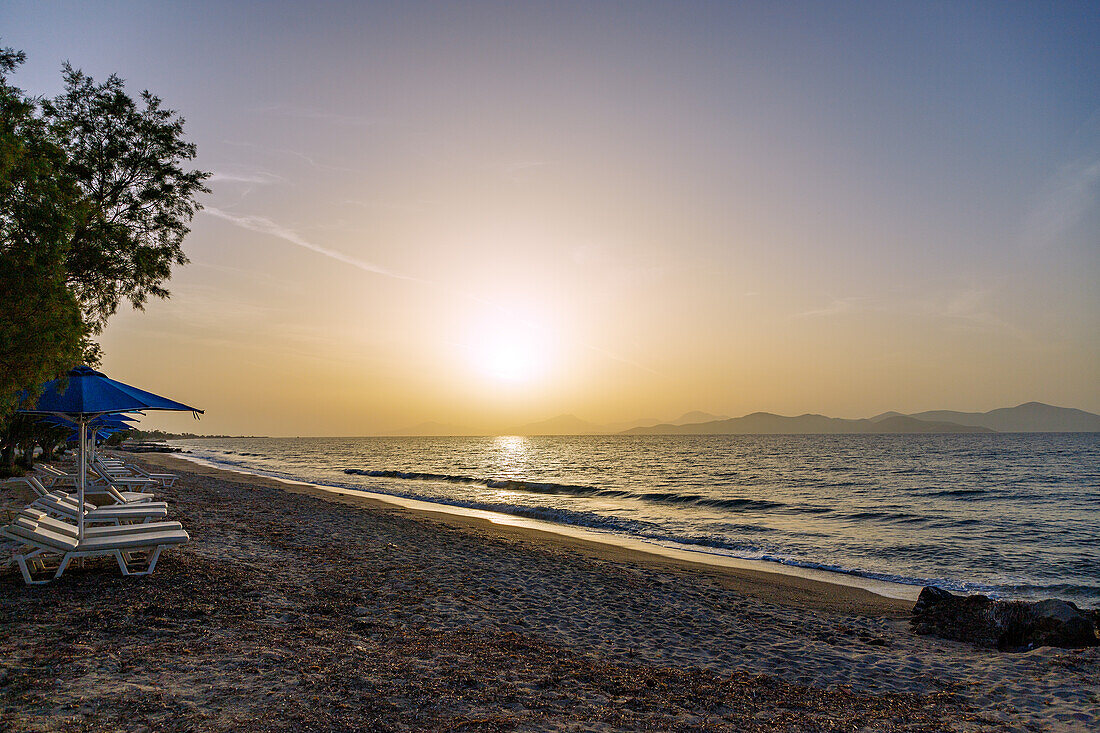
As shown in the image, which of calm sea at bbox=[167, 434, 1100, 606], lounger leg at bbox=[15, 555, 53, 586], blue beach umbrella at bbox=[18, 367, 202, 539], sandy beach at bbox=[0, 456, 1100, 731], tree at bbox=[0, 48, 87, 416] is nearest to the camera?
sandy beach at bbox=[0, 456, 1100, 731]

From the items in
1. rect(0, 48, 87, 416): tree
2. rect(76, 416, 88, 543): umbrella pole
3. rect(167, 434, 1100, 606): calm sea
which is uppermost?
rect(0, 48, 87, 416): tree

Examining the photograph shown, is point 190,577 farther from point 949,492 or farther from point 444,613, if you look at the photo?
point 949,492

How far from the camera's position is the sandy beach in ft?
16.5

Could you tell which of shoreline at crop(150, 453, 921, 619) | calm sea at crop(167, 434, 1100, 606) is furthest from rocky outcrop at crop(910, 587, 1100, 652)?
calm sea at crop(167, 434, 1100, 606)

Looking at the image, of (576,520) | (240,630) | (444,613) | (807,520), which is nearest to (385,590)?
(444,613)


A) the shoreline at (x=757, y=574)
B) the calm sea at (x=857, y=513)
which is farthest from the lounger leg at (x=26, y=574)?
the calm sea at (x=857, y=513)

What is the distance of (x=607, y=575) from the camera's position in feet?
40.3

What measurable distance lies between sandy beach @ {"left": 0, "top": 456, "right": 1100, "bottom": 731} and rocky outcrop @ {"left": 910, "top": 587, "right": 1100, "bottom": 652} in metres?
0.45

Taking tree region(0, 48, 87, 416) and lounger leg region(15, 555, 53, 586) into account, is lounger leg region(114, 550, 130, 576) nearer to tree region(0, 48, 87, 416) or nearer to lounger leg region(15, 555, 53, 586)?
lounger leg region(15, 555, 53, 586)

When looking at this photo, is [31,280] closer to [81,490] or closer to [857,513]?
[81,490]

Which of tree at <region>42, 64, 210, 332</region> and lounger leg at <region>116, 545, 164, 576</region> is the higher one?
tree at <region>42, 64, 210, 332</region>

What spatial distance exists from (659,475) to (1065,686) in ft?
132

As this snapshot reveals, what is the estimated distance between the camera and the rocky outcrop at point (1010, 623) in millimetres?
8484

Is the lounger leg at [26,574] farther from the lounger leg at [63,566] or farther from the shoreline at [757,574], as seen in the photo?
the shoreline at [757,574]
